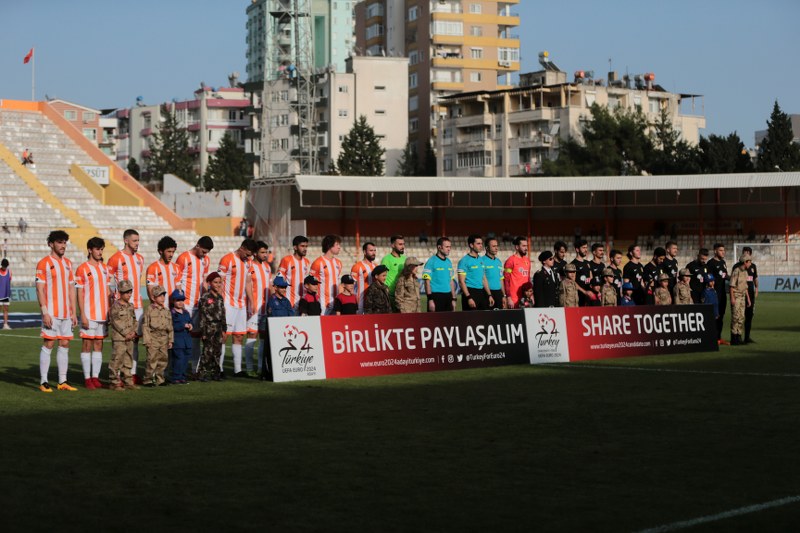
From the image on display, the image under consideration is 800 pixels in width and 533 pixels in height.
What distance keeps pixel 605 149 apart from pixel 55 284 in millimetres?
72502

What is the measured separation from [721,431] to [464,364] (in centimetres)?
683

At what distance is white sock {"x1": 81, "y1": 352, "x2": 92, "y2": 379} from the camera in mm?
15117

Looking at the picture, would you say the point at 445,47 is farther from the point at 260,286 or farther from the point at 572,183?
the point at 260,286

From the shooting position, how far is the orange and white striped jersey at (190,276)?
1614 cm

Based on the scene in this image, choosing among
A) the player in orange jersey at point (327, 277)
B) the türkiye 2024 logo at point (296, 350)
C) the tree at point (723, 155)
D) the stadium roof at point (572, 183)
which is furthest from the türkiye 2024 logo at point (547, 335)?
the tree at point (723, 155)

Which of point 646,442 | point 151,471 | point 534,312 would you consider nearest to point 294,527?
point 151,471

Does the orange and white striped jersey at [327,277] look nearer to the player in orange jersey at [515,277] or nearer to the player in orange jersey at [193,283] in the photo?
the player in orange jersey at [193,283]

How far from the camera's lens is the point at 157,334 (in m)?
15.2

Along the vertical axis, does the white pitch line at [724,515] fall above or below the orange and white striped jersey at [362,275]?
below

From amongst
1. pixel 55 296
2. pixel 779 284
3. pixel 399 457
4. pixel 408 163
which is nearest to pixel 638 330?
pixel 55 296

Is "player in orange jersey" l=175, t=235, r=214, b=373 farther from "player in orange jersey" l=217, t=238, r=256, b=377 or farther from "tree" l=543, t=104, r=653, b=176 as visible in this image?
"tree" l=543, t=104, r=653, b=176

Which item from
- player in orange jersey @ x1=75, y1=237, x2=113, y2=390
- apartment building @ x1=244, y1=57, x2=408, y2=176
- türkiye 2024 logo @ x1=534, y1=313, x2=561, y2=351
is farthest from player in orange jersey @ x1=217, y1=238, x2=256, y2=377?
apartment building @ x1=244, y1=57, x2=408, y2=176

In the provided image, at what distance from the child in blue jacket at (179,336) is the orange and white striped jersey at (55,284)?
1.43 metres

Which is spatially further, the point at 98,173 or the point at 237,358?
the point at 98,173
